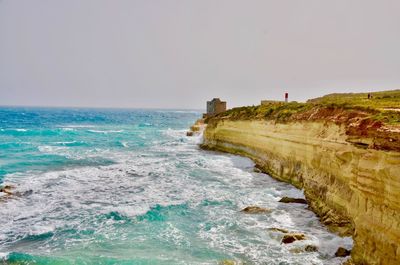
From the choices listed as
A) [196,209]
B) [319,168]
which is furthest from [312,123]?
[196,209]

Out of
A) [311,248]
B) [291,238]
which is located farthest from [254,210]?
[311,248]

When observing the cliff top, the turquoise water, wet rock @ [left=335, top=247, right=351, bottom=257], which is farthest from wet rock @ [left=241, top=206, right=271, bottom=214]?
the cliff top

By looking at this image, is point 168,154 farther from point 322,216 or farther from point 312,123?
point 322,216

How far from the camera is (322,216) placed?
15.0 metres

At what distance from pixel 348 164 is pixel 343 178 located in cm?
84

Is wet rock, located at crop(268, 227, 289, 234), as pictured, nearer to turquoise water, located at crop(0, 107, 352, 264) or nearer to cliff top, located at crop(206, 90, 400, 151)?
turquoise water, located at crop(0, 107, 352, 264)

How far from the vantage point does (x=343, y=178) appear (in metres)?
14.1

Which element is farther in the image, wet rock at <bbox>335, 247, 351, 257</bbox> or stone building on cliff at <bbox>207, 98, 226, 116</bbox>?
stone building on cliff at <bbox>207, 98, 226, 116</bbox>

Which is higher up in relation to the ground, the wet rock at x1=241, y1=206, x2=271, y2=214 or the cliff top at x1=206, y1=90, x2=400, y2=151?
the cliff top at x1=206, y1=90, x2=400, y2=151

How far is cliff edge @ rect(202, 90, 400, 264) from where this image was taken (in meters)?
9.70

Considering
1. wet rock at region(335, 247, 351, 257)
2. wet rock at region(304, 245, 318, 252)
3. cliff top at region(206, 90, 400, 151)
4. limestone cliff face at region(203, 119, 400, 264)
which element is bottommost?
wet rock at region(304, 245, 318, 252)

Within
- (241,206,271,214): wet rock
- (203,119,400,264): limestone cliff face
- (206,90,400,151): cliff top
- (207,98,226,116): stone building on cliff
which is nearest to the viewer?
(203,119,400,264): limestone cliff face

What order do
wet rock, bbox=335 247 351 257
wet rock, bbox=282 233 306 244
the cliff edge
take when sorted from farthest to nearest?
wet rock, bbox=282 233 306 244 → wet rock, bbox=335 247 351 257 → the cliff edge

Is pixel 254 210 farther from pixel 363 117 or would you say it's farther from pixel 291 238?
pixel 363 117
